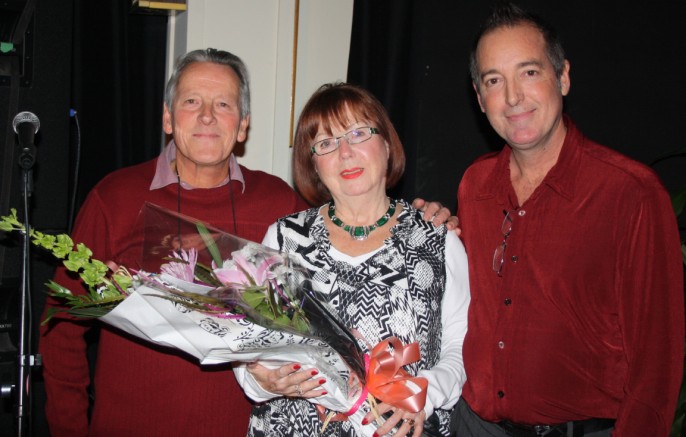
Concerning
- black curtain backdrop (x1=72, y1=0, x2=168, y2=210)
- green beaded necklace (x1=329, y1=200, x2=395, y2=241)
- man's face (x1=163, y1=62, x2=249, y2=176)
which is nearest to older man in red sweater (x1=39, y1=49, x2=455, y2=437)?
man's face (x1=163, y1=62, x2=249, y2=176)

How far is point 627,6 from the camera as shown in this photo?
3.15 metres

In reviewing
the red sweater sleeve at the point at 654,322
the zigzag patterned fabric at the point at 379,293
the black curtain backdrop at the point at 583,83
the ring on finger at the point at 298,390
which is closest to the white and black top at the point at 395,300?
the zigzag patterned fabric at the point at 379,293

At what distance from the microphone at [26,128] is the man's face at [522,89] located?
1388 millimetres

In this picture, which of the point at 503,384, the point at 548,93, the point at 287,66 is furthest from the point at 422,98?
the point at 503,384

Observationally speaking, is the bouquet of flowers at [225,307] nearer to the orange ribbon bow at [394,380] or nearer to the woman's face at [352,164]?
the orange ribbon bow at [394,380]

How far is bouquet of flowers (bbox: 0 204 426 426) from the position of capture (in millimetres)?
1408

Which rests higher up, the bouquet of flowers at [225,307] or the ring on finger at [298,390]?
the bouquet of flowers at [225,307]

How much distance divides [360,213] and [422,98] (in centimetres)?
133

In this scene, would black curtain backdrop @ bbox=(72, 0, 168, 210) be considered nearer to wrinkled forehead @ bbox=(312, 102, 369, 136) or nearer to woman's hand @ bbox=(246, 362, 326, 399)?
wrinkled forehead @ bbox=(312, 102, 369, 136)

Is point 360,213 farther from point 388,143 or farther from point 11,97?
point 11,97

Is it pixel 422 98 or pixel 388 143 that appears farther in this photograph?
pixel 422 98

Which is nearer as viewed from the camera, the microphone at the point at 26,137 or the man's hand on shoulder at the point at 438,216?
the microphone at the point at 26,137

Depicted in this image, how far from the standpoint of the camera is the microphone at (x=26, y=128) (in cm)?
188

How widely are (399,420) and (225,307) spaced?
0.63 meters
